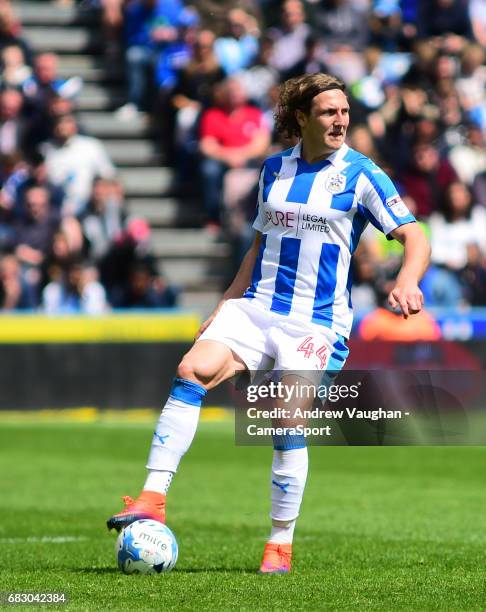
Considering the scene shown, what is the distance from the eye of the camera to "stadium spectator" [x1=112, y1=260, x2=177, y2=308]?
1731 centimetres

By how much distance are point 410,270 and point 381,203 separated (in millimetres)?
427

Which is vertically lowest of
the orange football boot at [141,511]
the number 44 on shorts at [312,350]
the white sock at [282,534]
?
the white sock at [282,534]

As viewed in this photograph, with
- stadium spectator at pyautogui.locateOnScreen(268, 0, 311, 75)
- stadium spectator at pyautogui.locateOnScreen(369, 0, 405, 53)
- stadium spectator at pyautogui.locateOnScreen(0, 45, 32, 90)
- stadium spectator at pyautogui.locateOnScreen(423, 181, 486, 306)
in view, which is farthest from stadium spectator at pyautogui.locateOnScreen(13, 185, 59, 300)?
stadium spectator at pyautogui.locateOnScreen(369, 0, 405, 53)

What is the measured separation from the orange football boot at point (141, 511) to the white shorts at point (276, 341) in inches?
29.5

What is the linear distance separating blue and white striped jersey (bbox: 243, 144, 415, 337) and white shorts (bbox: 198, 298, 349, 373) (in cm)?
5

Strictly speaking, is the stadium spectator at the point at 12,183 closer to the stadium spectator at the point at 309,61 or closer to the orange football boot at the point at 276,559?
the stadium spectator at the point at 309,61

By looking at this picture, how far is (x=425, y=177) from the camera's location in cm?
1906

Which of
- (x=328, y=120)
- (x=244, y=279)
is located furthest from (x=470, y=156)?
(x=328, y=120)

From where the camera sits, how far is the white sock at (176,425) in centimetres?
662

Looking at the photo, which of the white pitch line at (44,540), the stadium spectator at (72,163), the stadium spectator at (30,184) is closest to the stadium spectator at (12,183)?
the stadium spectator at (30,184)

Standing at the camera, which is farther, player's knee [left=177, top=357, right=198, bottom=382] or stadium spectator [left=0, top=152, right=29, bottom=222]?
stadium spectator [left=0, top=152, right=29, bottom=222]

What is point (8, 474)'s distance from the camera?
12.1 meters

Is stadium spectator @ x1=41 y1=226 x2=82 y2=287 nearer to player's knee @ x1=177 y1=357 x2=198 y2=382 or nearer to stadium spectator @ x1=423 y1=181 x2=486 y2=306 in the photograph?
stadium spectator @ x1=423 y1=181 x2=486 y2=306

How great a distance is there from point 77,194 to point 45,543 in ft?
34.0
